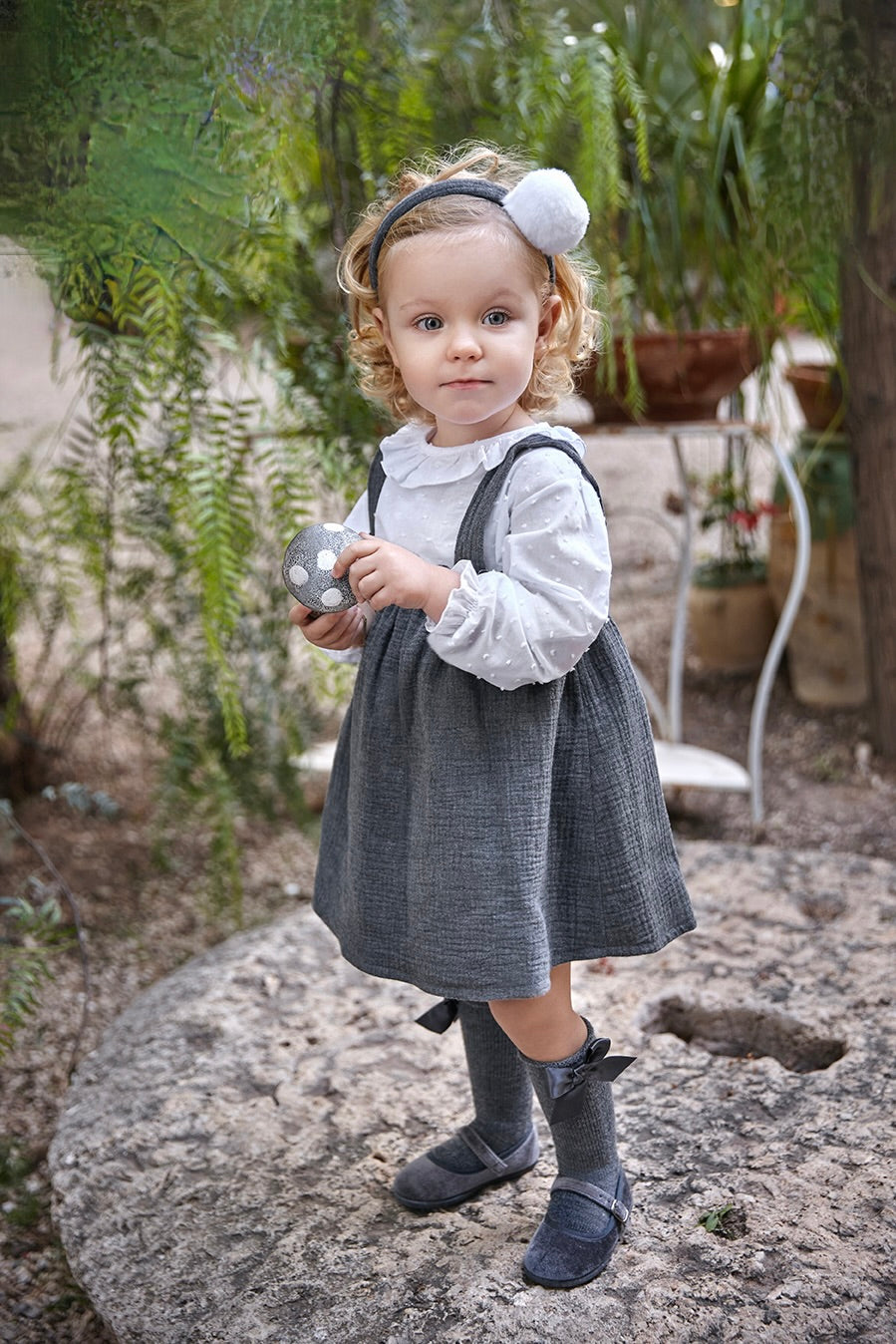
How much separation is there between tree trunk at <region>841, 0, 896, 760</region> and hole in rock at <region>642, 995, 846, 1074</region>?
1.50 meters

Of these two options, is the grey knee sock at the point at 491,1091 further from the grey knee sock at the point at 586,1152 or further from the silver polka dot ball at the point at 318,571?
the silver polka dot ball at the point at 318,571

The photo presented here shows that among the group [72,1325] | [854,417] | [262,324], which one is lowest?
[72,1325]

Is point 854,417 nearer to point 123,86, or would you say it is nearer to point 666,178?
point 666,178

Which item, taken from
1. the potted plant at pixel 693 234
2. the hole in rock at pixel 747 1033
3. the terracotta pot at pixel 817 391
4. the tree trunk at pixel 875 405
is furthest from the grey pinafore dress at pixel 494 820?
the terracotta pot at pixel 817 391

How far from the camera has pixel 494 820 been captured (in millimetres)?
1360

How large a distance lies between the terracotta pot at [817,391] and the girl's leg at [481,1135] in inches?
87.8

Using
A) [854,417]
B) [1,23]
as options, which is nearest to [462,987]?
[1,23]

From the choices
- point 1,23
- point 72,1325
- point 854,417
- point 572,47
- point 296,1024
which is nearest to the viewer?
point 1,23

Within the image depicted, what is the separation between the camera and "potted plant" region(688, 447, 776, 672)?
12.7ft

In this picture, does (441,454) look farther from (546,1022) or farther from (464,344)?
(546,1022)

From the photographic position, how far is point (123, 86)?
4.63ft

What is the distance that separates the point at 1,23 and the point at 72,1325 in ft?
5.72

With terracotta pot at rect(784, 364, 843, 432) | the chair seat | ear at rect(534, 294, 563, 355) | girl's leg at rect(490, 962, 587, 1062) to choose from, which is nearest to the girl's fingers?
ear at rect(534, 294, 563, 355)

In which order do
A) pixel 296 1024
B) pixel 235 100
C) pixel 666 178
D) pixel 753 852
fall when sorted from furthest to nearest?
pixel 666 178
pixel 753 852
pixel 296 1024
pixel 235 100
